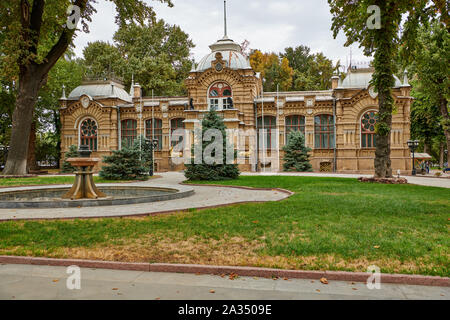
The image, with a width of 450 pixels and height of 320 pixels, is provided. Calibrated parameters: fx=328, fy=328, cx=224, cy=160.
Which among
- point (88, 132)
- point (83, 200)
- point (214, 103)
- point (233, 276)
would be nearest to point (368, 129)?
point (214, 103)

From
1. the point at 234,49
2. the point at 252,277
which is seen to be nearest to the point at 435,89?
the point at 234,49

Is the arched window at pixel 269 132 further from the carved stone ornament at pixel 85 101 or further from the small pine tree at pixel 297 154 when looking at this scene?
the carved stone ornament at pixel 85 101

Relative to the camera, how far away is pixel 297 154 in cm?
3058

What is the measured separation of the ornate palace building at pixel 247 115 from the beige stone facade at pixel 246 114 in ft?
0.28

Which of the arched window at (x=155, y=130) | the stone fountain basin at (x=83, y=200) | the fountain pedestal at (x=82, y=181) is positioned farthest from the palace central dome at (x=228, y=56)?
the fountain pedestal at (x=82, y=181)

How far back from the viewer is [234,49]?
37688 millimetres

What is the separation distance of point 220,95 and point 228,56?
15.7 ft

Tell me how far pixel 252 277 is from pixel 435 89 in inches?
1321

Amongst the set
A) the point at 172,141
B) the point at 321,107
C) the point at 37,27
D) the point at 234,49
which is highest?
the point at 234,49

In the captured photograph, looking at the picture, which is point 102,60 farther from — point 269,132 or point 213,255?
point 213,255
